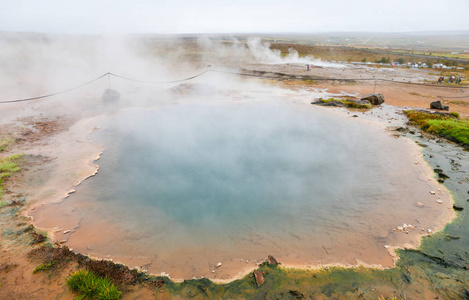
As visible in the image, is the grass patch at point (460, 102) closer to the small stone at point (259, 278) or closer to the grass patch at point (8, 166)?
the small stone at point (259, 278)

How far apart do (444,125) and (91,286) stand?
15.3 meters

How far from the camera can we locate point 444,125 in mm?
12664

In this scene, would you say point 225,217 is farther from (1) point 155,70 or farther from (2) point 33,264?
(1) point 155,70

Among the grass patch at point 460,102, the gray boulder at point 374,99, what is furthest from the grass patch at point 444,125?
the grass patch at point 460,102

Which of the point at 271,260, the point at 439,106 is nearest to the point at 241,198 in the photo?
the point at 271,260

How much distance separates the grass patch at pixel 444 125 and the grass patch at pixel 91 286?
44.9 ft

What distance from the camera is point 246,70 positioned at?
29.0m

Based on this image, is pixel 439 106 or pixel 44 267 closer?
pixel 44 267

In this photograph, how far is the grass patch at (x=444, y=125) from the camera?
11.6 metres

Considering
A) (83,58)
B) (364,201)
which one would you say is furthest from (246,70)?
(364,201)

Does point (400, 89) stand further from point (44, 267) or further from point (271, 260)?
point (44, 267)

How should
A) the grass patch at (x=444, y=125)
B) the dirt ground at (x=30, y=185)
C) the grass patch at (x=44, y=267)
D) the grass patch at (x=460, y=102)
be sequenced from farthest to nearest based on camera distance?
the grass patch at (x=460, y=102) < the grass patch at (x=444, y=125) < the grass patch at (x=44, y=267) < the dirt ground at (x=30, y=185)

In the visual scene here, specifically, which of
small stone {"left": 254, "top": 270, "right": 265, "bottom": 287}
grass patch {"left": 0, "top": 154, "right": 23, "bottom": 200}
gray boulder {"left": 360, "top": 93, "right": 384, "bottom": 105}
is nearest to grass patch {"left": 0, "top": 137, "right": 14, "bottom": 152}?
grass patch {"left": 0, "top": 154, "right": 23, "bottom": 200}

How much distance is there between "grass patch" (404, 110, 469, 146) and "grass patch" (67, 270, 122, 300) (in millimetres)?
13693
